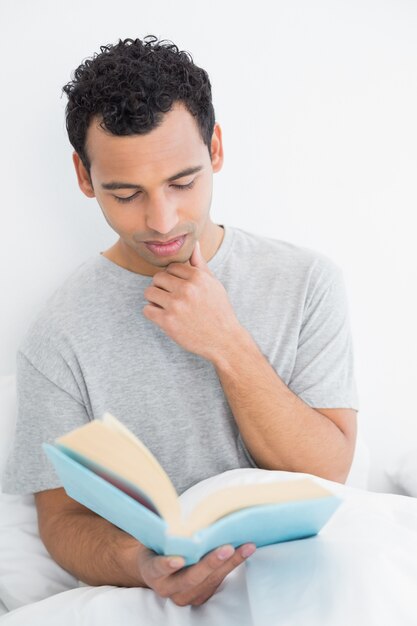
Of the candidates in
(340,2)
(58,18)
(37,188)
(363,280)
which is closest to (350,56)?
(340,2)

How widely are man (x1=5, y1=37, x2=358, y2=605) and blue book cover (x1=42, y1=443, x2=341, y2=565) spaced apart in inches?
12.1

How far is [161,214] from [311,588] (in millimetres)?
682

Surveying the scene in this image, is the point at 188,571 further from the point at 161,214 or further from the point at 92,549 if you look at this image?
Result: the point at 161,214

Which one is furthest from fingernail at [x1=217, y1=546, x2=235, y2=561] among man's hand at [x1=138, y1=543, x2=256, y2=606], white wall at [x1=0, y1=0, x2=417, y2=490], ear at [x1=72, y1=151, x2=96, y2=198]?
white wall at [x1=0, y1=0, x2=417, y2=490]

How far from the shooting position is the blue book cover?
34.1 inches

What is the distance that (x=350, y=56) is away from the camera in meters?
1.83

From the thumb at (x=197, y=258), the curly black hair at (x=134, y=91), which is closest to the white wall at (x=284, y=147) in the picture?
the curly black hair at (x=134, y=91)

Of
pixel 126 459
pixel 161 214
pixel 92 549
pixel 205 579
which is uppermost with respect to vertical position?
pixel 161 214

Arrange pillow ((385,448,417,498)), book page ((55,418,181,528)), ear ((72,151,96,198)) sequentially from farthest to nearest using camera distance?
pillow ((385,448,417,498))
ear ((72,151,96,198))
book page ((55,418,181,528))

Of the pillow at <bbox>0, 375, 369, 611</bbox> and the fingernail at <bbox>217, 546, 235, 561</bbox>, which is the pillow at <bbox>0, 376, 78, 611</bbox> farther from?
the fingernail at <bbox>217, 546, 235, 561</bbox>

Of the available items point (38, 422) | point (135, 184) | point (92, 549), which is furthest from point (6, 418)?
point (135, 184)

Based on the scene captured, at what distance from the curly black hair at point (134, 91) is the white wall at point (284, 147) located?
0.30m

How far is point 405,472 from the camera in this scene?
72.2 inches

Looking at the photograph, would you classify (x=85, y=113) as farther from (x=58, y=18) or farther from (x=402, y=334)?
(x=402, y=334)
